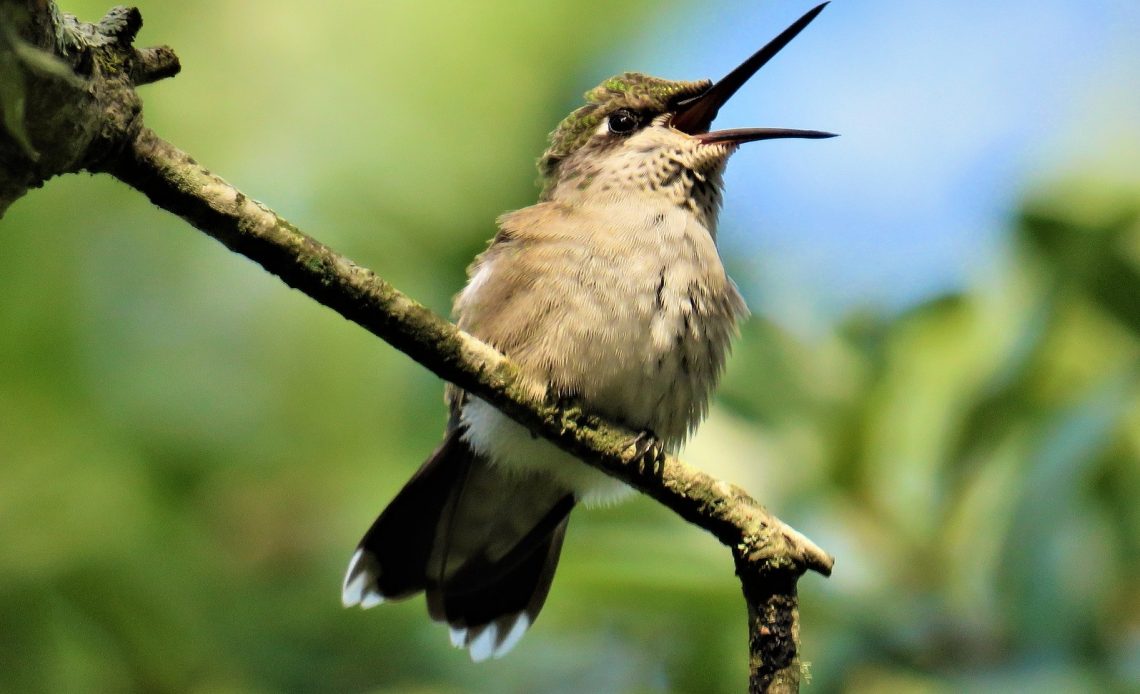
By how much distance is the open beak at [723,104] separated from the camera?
14.2 feet

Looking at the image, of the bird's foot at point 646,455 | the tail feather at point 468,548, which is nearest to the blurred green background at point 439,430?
the tail feather at point 468,548

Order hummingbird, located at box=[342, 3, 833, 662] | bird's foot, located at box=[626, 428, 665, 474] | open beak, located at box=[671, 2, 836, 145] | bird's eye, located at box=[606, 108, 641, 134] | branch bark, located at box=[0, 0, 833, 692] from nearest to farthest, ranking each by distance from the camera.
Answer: branch bark, located at box=[0, 0, 833, 692] → bird's foot, located at box=[626, 428, 665, 474] → hummingbird, located at box=[342, 3, 833, 662] → open beak, located at box=[671, 2, 836, 145] → bird's eye, located at box=[606, 108, 641, 134]

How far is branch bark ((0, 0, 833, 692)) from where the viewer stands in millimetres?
2010

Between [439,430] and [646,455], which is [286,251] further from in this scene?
[439,430]

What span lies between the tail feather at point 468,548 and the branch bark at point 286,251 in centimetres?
153

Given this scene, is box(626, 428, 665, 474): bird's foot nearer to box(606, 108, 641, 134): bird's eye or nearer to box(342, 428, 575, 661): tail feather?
box(342, 428, 575, 661): tail feather

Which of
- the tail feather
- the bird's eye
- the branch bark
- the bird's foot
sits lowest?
the branch bark

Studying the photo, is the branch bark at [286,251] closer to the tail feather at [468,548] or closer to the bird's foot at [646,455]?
the bird's foot at [646,455]

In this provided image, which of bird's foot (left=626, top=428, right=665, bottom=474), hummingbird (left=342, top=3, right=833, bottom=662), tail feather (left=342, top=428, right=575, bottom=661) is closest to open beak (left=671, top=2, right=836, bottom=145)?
hummingbird (left=342, top=3, right=833, bottom=662)

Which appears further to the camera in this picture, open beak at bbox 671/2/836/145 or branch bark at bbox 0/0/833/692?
open beak at bbox 671/2/836/145

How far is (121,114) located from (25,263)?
317 cm

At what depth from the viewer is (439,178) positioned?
577 centimetres

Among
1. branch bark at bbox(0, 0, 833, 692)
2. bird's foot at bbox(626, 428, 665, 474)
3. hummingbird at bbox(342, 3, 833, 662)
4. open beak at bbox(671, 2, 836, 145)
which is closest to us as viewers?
branch bark at bbox(0, 0, 833, 692)

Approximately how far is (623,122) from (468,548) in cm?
188
